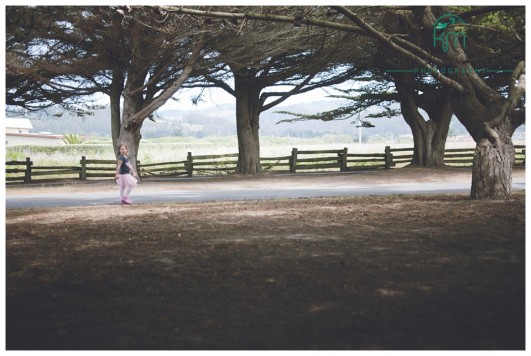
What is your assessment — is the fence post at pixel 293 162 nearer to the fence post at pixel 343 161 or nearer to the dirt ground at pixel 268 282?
the fence post at pixel 343 161

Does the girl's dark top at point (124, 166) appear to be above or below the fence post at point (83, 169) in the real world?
above

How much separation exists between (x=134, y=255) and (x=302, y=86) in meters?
22.1

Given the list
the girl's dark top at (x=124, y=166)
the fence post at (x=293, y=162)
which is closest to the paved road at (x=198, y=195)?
the girl's dark top at (x=124, y=166)

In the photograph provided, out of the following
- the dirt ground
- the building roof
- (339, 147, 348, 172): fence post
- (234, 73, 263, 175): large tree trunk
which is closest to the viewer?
the dirt ground

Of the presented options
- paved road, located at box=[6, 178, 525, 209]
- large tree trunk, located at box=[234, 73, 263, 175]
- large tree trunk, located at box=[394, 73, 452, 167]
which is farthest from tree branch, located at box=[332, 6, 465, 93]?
large tree trunk, located at box=[394, 73, 452, 167]

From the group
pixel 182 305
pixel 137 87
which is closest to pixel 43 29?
pixel 137 87

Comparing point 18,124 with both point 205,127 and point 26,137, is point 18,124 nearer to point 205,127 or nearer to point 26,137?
point 26,137

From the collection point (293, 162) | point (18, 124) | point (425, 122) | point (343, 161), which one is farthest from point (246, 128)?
point (18, 124)

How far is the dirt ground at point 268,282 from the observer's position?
496 cm

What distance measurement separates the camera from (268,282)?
6.54 m

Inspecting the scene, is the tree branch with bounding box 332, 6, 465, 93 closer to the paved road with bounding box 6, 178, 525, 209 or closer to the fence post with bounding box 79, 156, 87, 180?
the paved road with bounding box 6, 178, 525, 209

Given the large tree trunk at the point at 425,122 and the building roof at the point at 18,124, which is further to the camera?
the building roof at the point at 18,124

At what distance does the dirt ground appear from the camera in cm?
496

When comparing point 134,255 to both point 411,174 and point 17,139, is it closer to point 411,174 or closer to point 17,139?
point 411,174
